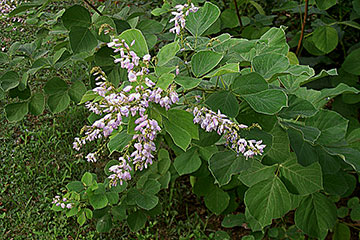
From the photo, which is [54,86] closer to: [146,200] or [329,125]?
[146,200]

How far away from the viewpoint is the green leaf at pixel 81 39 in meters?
1.30

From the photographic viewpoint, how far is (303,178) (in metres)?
1.45

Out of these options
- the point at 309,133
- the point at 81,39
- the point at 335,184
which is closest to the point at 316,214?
the point at 335,184

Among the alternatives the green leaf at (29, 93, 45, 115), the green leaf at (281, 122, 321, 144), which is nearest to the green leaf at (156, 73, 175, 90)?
the green leaf at (281, 122, 321, 144)

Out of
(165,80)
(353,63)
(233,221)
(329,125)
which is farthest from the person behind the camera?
(233,221)

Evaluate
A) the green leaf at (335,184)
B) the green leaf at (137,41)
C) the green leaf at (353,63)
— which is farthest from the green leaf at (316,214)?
the green leaf at (137,41)

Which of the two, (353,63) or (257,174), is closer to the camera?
(257,174)

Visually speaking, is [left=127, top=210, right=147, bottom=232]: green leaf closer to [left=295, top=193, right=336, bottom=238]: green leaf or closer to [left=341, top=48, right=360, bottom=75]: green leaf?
[left=295, top=193, right=336, bottom=238]: green leaf

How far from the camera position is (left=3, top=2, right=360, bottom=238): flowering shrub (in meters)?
0.91

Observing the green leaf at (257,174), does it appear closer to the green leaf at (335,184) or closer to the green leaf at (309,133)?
the green leaf at (335,184)

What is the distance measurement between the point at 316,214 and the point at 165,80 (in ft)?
3.75

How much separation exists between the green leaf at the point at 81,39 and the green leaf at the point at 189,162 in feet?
2.48

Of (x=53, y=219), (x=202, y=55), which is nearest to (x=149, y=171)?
(x=53, y=219)

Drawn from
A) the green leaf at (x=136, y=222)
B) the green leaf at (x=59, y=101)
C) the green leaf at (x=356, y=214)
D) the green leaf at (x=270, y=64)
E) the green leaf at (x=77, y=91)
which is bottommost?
the green leaf at (x=136, y=222)
